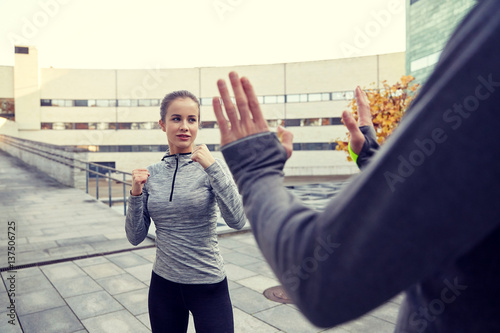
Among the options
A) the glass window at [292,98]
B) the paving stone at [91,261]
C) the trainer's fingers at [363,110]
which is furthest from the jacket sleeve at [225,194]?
the glass window at [292,98]

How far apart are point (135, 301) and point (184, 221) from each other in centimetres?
279

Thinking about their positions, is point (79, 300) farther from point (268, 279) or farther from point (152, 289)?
point (152, 289)

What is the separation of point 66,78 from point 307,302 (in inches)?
1677

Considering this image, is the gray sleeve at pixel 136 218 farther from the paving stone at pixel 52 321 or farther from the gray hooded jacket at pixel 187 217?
the paving stone at pixel 52 321

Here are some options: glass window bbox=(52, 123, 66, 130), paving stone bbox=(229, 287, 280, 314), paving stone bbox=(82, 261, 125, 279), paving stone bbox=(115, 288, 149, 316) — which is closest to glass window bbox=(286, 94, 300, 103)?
glass window bbox=(52, 123, 66, 130)

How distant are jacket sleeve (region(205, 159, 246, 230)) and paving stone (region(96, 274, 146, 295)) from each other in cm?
327

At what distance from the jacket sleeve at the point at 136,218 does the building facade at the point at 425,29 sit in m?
21.7

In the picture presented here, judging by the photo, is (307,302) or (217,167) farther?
(217,167)

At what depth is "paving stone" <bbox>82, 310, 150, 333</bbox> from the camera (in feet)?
12.3

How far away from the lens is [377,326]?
375cm

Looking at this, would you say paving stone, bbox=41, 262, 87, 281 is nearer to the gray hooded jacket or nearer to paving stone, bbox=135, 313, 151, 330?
paving stone, bbox=135, 313, 151, 330

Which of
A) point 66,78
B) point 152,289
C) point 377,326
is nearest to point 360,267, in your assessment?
point 152,289

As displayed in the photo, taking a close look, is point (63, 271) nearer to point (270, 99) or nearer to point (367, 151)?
point (367, 151)

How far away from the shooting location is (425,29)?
2238 centimetres
